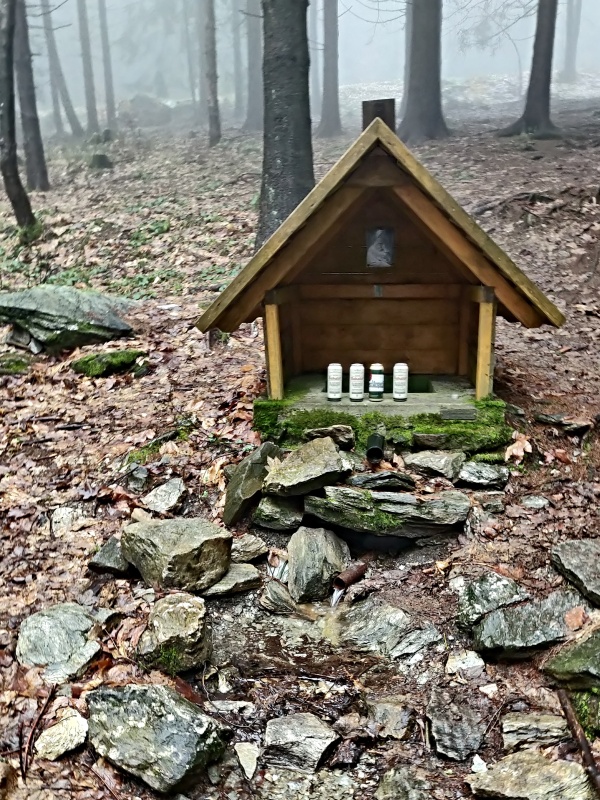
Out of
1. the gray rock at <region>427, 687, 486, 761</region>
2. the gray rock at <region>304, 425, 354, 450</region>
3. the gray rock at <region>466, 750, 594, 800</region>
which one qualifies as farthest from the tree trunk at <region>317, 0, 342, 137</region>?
the gray rock at <region>466, 750, 594, 800</region>

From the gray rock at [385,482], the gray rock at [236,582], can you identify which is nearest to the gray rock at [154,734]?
the gray rock at [236,582]

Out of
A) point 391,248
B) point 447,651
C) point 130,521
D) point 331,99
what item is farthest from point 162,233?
point 331,99

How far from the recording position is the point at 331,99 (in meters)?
22.4

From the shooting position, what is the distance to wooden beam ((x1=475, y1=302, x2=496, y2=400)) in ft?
16.1

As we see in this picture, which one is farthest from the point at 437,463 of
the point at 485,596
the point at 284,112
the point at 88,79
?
the point at 88,79

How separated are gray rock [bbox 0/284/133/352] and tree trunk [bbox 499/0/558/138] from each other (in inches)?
513

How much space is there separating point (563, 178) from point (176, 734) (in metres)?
12.3

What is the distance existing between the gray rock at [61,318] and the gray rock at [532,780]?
659cm

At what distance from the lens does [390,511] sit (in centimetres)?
430

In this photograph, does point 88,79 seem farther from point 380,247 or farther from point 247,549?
point 247,549

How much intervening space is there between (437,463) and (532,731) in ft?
6.89

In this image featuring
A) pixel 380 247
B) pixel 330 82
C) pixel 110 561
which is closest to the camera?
pixel 110 561

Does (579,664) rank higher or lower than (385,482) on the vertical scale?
A: lower

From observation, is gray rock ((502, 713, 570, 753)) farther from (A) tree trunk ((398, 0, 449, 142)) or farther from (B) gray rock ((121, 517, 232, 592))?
(A) tree trunk ((398, 0, 449, 142))
